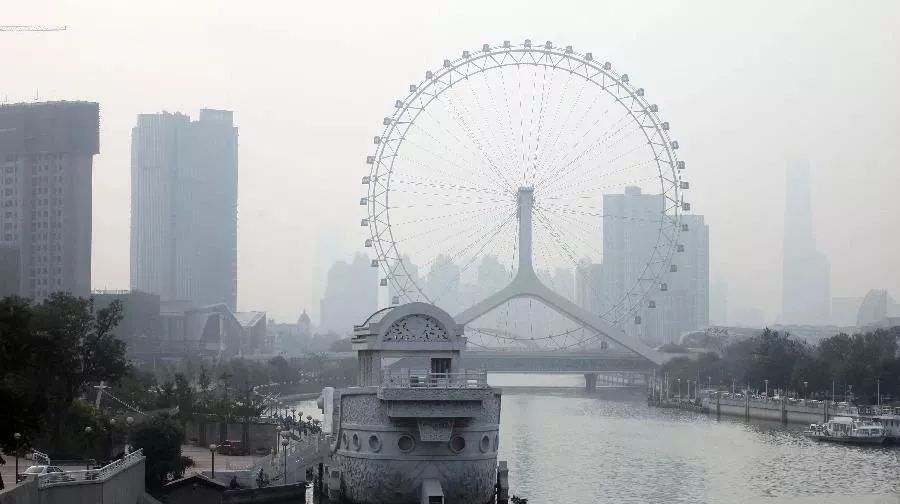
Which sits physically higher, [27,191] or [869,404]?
[27,191]

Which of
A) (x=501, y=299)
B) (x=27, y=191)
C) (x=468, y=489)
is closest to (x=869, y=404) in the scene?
(x=501, y=299)

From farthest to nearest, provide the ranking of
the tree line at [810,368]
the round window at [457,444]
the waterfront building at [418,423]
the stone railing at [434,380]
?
the tree line at [810,368]
the stone railing at [434,380]
the round window at [457,444]
the waterfront building at [418,423]

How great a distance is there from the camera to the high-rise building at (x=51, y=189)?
431ft

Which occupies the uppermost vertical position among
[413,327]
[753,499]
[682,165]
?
[682,165]

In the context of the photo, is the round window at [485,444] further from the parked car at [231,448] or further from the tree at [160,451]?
the parked car at [231,448]

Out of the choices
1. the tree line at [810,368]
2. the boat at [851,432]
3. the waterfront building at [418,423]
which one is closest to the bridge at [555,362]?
the tree line at [810,368]

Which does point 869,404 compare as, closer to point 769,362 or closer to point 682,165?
point 769,362

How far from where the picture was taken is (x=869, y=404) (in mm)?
88438

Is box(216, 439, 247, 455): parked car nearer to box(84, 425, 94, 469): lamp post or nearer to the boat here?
box(84, 425, 94, 469): lamp post

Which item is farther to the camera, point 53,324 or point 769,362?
point 769,362

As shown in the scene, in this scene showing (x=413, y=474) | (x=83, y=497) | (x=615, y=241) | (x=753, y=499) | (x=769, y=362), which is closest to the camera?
(x=83, y=497)

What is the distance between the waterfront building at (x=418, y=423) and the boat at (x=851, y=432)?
36.0m

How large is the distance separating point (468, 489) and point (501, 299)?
5757 centimetres

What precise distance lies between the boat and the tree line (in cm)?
1972
